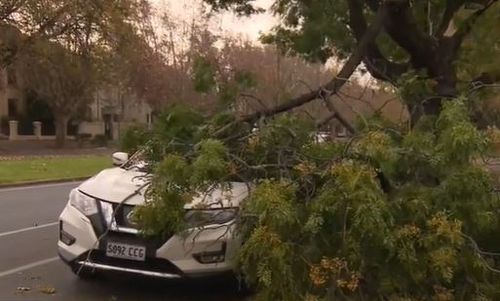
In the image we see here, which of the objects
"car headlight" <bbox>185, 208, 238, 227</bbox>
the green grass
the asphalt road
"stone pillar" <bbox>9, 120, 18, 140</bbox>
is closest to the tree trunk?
"stone pillar" <bbox>9, 120, 18, 140</bbox>

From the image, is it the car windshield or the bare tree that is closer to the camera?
the car windshield

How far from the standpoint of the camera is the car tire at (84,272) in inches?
268

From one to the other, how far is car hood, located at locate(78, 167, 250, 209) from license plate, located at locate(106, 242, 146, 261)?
0.37 metres

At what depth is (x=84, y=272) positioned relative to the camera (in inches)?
283

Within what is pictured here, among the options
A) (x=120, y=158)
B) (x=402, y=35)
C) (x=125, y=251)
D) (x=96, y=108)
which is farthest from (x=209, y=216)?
(x=96, y=108)

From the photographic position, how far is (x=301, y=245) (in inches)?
202

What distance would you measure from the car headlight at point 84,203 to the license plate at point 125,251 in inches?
15.5

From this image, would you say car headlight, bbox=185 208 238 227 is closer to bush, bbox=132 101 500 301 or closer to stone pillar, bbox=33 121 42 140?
bush, bbox=132 101 500 301

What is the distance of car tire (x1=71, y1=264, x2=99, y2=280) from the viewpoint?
6.81 meters

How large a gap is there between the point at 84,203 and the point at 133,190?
1.60 ft

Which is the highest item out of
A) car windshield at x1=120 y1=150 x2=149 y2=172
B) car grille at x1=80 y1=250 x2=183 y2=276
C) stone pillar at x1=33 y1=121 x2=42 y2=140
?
car windshield at x1=120 y1=150 x2=149 y2=172

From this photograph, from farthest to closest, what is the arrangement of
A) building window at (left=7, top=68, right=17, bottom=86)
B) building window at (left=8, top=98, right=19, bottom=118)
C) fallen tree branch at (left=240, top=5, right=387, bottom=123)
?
building window at (left=8, top=98, right=19, bottom=118), building window at (left=7, top=68, right=17, bottom=86), fallen tree branch at (left=240, top=5, right=387, bottom=123)

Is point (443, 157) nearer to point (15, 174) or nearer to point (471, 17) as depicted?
point (471, 17)

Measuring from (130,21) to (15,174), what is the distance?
684 centimetres
